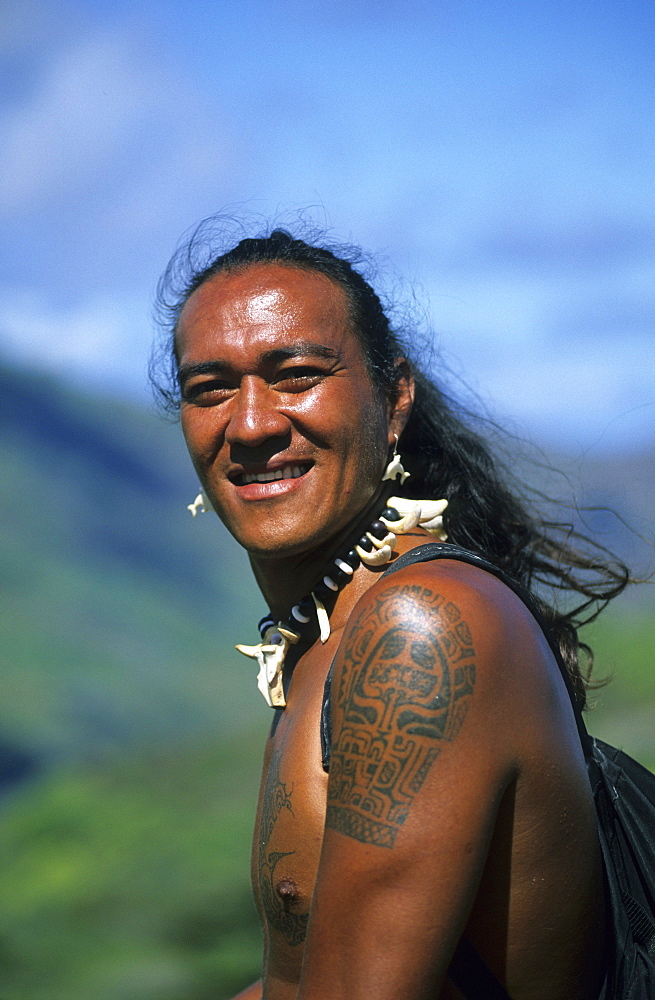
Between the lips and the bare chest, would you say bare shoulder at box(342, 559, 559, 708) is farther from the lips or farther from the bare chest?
the lips

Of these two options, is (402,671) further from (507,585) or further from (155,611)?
(155,611)

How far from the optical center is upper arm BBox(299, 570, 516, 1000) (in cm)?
165

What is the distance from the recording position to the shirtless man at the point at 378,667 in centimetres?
167

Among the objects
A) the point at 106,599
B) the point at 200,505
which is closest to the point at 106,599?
the point at 106,599

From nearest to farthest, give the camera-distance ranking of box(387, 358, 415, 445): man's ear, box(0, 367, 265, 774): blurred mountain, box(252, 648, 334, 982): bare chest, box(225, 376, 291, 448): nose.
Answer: box(252, 648, 334, 982): bare chest < box(225, 376, 291, 448): nose < box(387, 358, 415, 445): man's ear < box(0, 367, 265, 774): blurred mountain

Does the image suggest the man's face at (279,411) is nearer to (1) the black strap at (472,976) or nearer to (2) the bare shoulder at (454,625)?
(2) the bare shoulder at (454,625)

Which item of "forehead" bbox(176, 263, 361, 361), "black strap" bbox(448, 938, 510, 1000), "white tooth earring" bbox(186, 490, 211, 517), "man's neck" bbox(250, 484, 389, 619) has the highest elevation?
"forehead" bbox(176, 263, 361, 361)

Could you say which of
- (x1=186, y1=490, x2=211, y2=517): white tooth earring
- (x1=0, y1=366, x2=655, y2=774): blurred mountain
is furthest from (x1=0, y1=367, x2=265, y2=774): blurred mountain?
(x1=186, y1=490, x2=211, y2=517): white tooth earring

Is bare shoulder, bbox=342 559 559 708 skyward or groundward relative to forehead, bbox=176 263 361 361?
groundward

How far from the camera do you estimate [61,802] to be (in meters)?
8.70


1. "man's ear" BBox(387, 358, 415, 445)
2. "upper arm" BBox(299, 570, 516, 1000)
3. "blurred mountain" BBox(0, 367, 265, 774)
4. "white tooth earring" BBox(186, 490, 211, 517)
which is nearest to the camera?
"upper arm" BBox(299, 570, 516, 1000)

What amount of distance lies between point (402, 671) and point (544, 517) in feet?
4.65

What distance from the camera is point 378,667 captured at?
1.77m

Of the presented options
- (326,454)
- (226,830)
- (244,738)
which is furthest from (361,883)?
(244,738)
